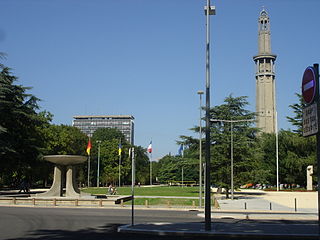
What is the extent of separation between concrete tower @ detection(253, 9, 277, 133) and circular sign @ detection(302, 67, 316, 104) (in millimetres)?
126191

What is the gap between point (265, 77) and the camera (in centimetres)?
13625

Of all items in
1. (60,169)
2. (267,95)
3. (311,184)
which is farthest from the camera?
(267,95)

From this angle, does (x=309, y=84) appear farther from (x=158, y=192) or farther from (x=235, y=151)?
(x=158, y=192)

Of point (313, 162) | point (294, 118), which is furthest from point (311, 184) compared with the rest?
point (294, 118)

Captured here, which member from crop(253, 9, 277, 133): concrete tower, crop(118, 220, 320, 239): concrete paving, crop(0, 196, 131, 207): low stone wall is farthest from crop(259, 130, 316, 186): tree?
crop(118, 220, 320, 239): concrete paving

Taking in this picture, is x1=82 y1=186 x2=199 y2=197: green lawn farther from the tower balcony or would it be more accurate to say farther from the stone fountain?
the tower balcony

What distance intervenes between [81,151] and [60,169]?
52.9m

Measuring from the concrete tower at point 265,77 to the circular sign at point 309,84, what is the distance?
126 m

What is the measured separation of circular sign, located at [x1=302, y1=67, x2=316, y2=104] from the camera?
7.76 metres

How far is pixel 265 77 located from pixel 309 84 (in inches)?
5236

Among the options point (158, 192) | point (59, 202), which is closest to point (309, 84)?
point (59, 202)

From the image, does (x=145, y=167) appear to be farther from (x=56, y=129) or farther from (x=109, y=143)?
(x=56, y=129)

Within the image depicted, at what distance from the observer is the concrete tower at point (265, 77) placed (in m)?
132

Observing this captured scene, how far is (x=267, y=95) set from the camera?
13412 centimetres
